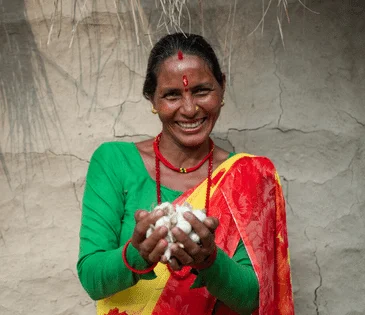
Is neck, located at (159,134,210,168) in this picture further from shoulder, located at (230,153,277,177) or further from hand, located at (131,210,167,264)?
hand, located at (131,210,167,264)

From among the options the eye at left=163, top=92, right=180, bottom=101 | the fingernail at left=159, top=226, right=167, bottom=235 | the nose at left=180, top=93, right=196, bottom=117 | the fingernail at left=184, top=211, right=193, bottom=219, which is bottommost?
the fingernail at left=159, top=226, right=167, bottom=235

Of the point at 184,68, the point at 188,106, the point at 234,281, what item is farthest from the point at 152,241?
the point at 184,68

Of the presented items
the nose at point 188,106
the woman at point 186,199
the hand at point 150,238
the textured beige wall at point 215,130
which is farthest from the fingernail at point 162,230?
the textured beige wall at point 215,130

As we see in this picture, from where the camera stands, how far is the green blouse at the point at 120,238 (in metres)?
2.19

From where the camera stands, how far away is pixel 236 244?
246cm

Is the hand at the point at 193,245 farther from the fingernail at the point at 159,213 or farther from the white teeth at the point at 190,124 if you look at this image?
the white teeth at the point at 190,124

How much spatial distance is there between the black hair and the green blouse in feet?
0.87

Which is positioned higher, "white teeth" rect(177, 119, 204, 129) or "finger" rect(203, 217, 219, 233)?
"white teeth" rect(177, 119, 204, 129)

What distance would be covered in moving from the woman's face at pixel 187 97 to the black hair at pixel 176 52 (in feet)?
0.07

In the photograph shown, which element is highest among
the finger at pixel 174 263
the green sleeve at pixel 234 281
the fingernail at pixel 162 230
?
the fingernail at pixel 162 230

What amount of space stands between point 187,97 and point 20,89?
99 centimetres

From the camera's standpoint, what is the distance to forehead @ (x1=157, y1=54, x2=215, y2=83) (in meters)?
2.47

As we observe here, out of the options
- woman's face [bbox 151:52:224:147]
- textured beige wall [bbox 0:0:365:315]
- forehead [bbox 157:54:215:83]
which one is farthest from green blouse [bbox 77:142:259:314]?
textured beige wall [bbox 0:0:365:315]

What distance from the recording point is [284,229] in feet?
8.61
